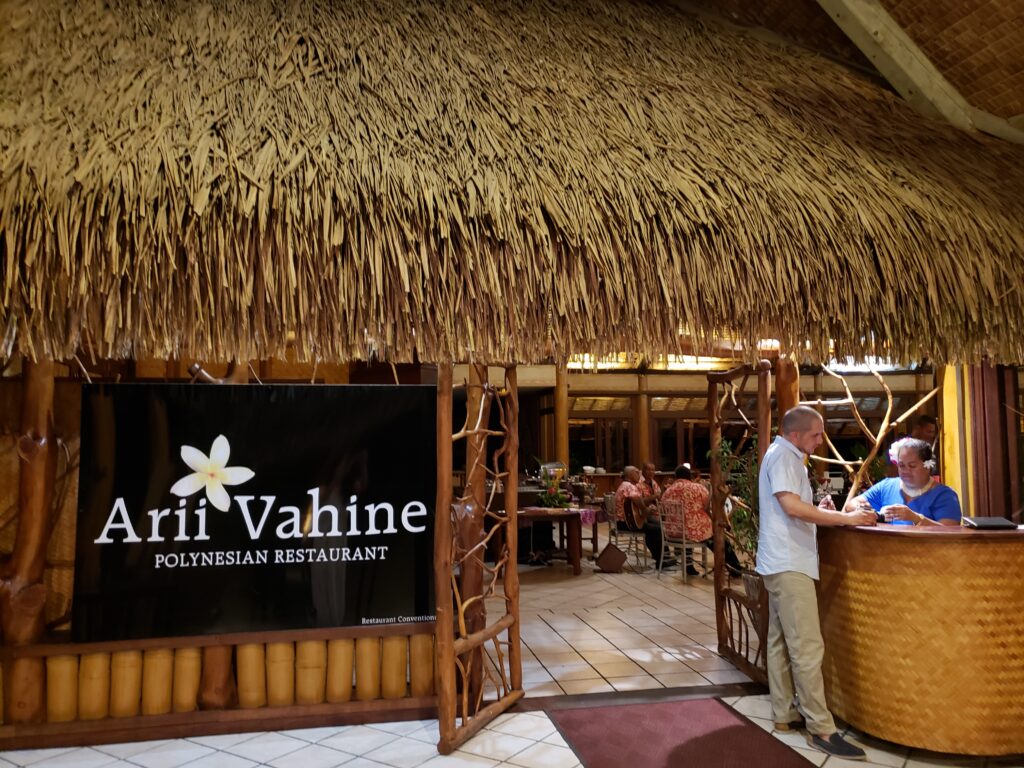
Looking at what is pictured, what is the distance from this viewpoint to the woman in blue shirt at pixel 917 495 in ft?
11.6

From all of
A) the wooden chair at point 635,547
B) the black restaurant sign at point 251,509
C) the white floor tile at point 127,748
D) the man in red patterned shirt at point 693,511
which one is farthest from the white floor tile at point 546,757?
the wooden chair at point 635,547

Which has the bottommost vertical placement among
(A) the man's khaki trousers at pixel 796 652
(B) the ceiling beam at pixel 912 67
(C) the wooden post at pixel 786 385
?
(A) the man's khaki trousers at pixel 796 652

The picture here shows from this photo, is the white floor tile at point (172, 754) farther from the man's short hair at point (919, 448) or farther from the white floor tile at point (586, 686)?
the man's short hair at point (919, 448)

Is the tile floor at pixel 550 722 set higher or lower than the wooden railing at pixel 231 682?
lower

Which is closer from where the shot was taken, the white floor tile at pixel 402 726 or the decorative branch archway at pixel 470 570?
the decorative branch archway at pixel 470 570

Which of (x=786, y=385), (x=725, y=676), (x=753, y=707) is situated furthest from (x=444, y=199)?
(x=725, y=676)

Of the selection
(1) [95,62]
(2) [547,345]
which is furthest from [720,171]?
(1) [95,62]

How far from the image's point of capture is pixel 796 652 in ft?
10.7

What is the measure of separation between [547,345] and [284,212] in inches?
45.5

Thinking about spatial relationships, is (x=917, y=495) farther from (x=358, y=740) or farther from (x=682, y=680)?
(x=358, y=740)

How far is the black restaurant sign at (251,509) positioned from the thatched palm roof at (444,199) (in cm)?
62

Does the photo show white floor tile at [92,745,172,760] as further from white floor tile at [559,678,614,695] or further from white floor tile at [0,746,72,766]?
white floor tile at [559,678,614,695]

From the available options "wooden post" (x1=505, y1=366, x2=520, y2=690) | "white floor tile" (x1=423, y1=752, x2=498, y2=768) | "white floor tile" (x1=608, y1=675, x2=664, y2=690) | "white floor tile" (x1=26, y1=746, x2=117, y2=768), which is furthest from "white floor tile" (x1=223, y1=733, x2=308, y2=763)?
"white floor tile" (x1=608, y1=675, x2=664, y2=690)

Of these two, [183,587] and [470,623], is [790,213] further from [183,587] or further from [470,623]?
[183,587]
